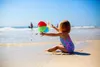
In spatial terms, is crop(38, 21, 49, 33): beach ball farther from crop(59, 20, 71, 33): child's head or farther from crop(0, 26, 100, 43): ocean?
crop(0, 26, 100, 43): ocean

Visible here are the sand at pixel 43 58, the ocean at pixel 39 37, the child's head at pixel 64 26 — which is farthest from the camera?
the ocean at pixel 39 37

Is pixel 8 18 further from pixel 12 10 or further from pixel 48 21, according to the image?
pixel 48 21

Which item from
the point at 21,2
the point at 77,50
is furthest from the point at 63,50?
the point at 21,2

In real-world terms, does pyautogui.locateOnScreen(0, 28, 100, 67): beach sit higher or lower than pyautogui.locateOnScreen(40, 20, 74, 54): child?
lower

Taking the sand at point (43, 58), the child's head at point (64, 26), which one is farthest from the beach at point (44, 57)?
the child's head at point (64, 26)

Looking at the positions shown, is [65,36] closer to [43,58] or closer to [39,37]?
[43,58]

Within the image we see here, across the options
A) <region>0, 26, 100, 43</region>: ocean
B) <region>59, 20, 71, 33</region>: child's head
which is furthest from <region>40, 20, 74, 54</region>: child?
<region>0, 26, 100, 43</region>: ocean

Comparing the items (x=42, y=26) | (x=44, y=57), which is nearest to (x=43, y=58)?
(x=44, y=57)

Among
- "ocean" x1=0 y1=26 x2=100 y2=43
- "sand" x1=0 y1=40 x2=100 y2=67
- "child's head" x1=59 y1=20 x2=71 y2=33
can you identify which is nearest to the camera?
"sand" x1=0 y1=40 x2=100 y2=67

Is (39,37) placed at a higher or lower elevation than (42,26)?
lower

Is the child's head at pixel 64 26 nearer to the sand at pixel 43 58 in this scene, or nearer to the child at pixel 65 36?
the child at pixel 65 36

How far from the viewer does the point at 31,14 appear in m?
1.22

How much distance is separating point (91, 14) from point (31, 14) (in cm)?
30

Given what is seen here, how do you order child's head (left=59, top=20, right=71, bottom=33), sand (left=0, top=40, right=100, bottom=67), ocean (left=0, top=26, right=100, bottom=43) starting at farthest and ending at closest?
ocean (left=0, top=26, right=100, bottom=43)
child's head (left=59, top=20, right=71, bottom=33)
sand (left=0, top=40, right=100, bottom=67)
